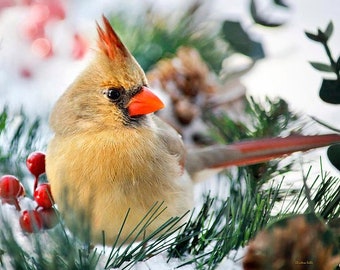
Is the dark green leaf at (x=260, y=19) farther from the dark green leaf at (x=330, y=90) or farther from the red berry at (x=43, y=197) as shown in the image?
the red berry at (x=43, y=197)

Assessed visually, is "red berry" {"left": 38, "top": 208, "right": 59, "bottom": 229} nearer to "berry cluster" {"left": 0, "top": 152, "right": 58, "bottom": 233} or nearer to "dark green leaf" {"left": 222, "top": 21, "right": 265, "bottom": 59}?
"berry cluster" {"left": 0, "top": 152, "right": 58, "bottom": 233}

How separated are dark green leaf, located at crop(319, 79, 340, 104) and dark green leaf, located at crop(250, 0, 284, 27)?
0.23 meters

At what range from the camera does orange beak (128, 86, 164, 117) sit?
0.93 metres

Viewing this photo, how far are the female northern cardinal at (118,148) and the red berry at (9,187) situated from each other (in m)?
0.05

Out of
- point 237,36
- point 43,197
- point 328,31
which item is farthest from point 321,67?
point 43,197

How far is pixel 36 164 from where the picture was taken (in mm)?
984

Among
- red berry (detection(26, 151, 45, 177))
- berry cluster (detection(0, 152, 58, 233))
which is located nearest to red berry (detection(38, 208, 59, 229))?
berry cluster (detection(0, 152, 58, 233))

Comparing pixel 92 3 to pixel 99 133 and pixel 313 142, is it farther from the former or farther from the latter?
pixel 313 142

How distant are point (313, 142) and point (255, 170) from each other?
0.55 ft

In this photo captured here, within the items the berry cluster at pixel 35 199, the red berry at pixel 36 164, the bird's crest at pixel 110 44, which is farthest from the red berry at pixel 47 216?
the bird's crest at pixel 110 44

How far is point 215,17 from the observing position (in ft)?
5.02

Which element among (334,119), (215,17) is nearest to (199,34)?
(215,17)

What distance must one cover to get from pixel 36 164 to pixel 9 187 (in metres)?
0.11

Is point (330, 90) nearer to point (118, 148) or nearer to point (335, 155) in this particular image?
point (335, 155)
